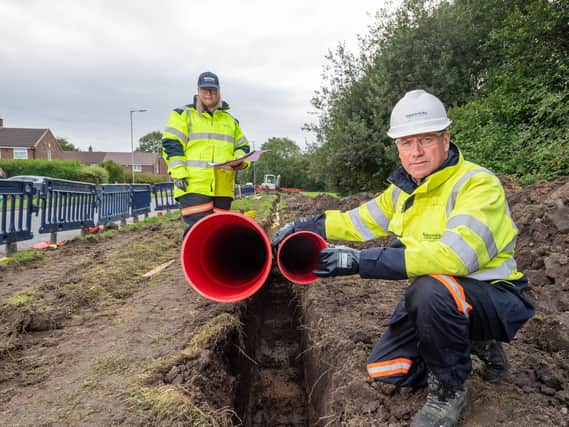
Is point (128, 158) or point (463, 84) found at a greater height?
point (128, 158)

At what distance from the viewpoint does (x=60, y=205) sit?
7.05 metres

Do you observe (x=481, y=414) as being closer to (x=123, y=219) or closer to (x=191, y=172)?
(x=191, y=172)

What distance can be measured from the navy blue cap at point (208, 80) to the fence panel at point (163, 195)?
9.95 m

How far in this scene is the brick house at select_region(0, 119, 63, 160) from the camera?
40.0m

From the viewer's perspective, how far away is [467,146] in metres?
8.42

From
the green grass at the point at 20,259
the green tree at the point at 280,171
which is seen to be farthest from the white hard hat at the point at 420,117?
the green tree at the point at 280,171

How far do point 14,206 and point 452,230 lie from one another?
609cm

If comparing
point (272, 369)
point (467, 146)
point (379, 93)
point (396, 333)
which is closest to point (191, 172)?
point (272, 369)

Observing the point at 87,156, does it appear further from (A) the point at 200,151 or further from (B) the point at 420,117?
(B) the point at 420,117

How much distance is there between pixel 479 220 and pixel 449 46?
1231 cm

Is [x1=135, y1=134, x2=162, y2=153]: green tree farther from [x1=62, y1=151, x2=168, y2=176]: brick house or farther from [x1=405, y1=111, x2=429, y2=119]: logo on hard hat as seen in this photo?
[x1=405, y1=111, x2=429, y2=119]: logo on hard hat

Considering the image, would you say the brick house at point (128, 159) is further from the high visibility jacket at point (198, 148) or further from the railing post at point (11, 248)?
the high visibility jacket at point (198, 148)

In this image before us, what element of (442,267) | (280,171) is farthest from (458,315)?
(280,171)

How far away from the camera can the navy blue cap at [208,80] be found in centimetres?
371
